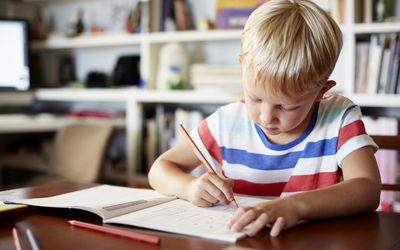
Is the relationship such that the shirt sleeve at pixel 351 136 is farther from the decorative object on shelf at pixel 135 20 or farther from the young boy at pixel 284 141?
the decorative object on shelf at pixel 135 20

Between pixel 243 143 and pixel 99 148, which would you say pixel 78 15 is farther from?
pixel 243 143

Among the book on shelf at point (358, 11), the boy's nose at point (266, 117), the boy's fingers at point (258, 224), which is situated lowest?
the boy's fingers at point (258, 224)

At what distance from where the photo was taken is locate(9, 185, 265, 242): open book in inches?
31.1

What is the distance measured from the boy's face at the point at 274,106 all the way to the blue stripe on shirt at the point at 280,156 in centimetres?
14

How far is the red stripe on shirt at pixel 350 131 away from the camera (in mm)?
1074

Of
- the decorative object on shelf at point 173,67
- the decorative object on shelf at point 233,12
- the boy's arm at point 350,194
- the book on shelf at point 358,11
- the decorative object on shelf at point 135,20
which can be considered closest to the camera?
the boy's arm at point 350,194

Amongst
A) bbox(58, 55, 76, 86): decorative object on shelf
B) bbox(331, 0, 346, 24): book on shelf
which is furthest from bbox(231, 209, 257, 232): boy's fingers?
bbox(58, 55, 76, 86): decorative object on shelf

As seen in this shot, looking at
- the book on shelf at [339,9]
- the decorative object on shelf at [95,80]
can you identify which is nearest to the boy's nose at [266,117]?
the book on shelf at [339,9]

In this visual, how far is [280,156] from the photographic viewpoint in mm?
1144

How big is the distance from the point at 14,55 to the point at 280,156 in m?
2.25

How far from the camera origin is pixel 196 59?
9.29 feet

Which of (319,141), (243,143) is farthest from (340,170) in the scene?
(243,143)

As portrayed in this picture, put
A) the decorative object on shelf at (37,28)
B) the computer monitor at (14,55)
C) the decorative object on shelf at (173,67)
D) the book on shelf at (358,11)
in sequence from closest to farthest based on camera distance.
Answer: the book on shelf at (358,11)
the decorative object on shelf at (173,67)
the computer monitor at (14,55)
the decorative object on shelf at (37,28)

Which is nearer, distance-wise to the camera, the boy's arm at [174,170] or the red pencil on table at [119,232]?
the red pencil on table at [119,232]
